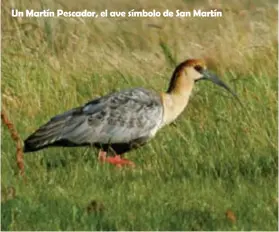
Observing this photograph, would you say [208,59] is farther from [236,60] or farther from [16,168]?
[16,168]

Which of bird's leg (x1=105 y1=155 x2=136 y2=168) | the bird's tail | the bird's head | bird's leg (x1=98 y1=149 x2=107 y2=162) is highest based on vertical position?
the bird's head

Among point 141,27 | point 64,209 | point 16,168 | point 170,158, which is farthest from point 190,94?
point 141,27

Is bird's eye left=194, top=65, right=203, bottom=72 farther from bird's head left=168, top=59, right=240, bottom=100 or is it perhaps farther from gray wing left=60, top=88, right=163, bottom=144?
gray wing left=60, top=88, right=163, bottom=144

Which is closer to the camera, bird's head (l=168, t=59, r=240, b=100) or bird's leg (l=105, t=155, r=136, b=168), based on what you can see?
bird's leg (l=105, t=155, r=136, b=168)

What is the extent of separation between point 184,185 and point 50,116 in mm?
2332

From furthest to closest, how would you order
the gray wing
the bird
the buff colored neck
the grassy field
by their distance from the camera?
the buff colored neck, the gray wing, the bird, the grassy field

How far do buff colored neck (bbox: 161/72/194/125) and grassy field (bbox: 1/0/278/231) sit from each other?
0.37 ft

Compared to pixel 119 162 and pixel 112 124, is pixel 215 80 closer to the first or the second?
pixel 112 124

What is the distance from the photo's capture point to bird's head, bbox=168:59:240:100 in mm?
11211

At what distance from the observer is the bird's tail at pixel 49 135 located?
10219 millimetres

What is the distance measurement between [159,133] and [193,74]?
669 millimetres

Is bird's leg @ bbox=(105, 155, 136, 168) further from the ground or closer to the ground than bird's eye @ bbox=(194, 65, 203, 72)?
closer to the ground

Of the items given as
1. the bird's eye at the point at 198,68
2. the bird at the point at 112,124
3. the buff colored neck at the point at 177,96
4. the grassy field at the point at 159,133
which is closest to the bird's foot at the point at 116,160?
the bird at the point at 112,124

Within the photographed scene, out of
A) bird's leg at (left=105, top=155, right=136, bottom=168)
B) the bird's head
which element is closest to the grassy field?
bird's leg at (left=105, top=155, right=136, bottom=168)
